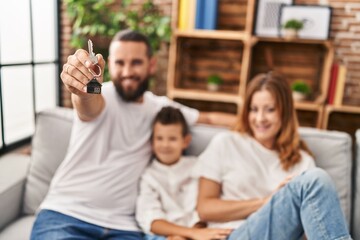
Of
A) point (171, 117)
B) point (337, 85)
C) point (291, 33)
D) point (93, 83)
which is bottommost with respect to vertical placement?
point (171, 117)

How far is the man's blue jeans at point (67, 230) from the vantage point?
143 centimetres

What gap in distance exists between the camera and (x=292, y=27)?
2664 mm

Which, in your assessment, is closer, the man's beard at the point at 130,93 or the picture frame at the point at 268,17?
the man's beard at the point at 130,93

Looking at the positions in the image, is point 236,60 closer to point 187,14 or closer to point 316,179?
point 187,14

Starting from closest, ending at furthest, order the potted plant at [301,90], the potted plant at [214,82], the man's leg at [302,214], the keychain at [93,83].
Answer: the keychain at [93,83] < the man's leg at [302,214] < the potted plant at [301,90] < the potted plant at [214,82]

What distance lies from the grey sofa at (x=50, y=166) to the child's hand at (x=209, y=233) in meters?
0.46

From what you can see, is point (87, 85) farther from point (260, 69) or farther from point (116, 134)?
point (260, 69)

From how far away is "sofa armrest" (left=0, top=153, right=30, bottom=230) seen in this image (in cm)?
163

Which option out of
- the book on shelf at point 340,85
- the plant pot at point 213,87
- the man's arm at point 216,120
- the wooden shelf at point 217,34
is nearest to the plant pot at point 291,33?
the wooden shelf at point 217,34

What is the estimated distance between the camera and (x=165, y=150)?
1666 millimetres

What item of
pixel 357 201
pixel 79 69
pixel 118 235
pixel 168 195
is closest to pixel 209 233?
pixel 168 195

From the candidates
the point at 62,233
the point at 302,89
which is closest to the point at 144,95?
the point at 62,233

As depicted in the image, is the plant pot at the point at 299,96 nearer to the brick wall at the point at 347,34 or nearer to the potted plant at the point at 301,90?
the potted plant at the point at 301,90

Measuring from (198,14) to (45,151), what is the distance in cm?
156
